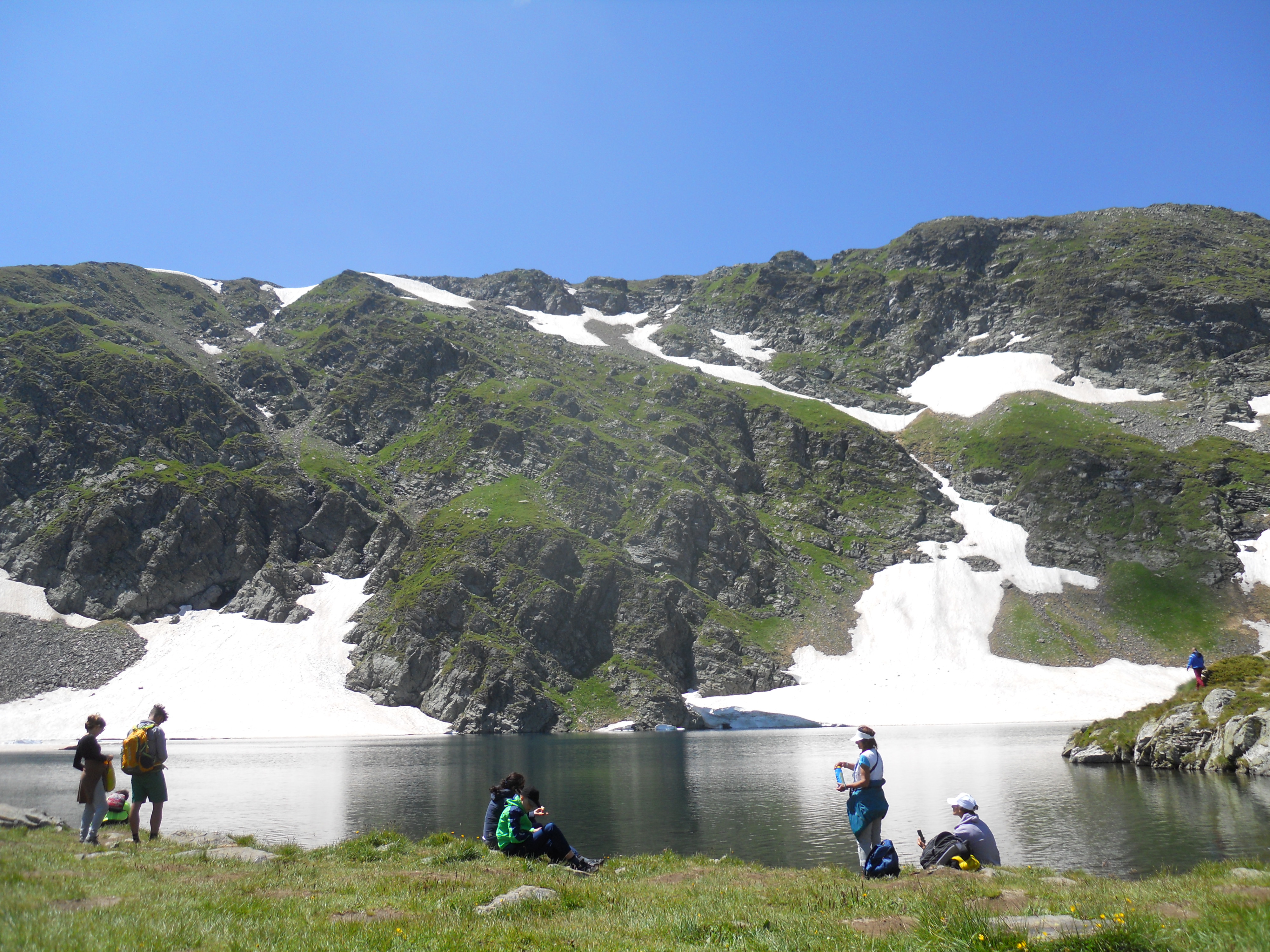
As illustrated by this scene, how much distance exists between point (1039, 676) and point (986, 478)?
65.3 metres

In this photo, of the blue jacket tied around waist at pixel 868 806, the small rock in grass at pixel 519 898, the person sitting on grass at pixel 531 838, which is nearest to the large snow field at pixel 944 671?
the person sitting on grass at pixel 531 838

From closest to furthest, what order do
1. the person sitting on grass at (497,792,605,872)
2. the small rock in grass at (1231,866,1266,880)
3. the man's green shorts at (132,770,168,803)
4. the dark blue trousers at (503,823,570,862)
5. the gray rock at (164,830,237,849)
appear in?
1. the small rock in grass at (1231,866,1266,880)
2. the person sitting on grass at (497,792,605,872)
3. the dark blue trousers at (503,823,570,862)
4. the gray rock at (164,830,237,849)
5. the man's green shorts at (132,770,168,803)

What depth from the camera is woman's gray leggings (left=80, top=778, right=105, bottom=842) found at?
1938 cm

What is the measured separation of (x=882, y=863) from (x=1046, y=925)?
815cm

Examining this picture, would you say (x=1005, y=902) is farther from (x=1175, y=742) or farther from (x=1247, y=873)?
(x=1175, y=742)

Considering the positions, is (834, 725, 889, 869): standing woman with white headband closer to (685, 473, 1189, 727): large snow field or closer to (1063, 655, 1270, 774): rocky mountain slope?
(1063, 655, 1270, 774): rocky mountain slope

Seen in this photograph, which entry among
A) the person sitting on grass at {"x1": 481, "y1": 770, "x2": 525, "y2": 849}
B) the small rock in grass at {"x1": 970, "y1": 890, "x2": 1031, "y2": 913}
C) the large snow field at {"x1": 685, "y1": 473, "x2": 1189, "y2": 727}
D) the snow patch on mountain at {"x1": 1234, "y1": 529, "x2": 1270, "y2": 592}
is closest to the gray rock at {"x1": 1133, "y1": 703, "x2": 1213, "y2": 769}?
the small rock in grass at {"x1": 970, "y1": 890, "x2": 1031, "y2": 913}

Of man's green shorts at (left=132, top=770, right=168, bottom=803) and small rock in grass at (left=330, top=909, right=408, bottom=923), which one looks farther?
man's green shorts at (left=132, top=770, right=168, bottom=803)

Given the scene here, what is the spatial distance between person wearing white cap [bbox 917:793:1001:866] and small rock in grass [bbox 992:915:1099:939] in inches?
259

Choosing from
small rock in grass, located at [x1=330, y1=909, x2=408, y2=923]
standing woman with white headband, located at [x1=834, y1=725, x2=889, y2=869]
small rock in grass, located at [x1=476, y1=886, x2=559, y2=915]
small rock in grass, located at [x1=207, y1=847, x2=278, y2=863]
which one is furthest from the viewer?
small rock in grass, located at [x1=207, y1=847, x2=278, y2=863]

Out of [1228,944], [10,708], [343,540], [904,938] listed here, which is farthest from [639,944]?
[343,540]

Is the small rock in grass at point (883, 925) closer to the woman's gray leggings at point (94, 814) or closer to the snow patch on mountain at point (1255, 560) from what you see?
the woman's gray leggings at point (94, 814)

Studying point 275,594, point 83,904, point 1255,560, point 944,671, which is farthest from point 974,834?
point 1255,560

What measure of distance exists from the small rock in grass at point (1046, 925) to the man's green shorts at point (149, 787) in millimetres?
20618
